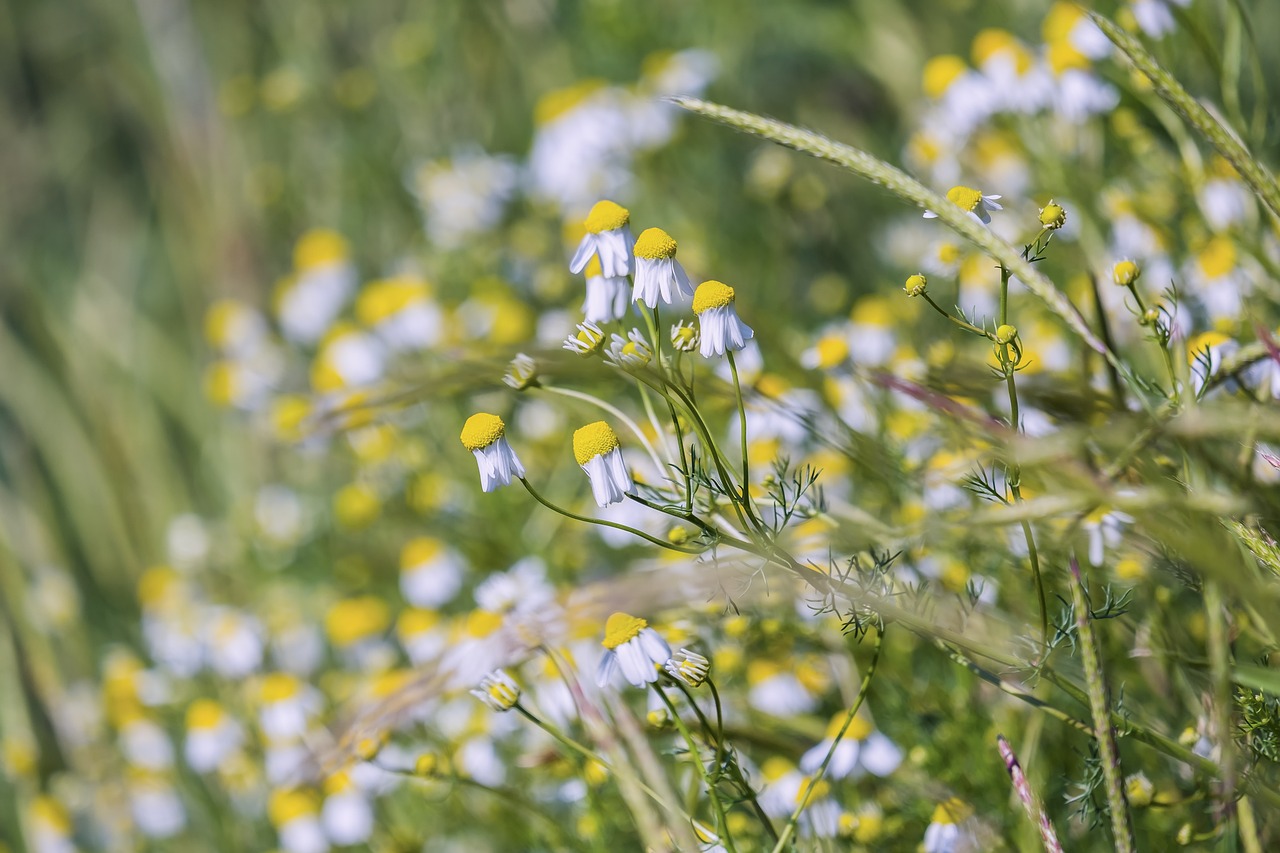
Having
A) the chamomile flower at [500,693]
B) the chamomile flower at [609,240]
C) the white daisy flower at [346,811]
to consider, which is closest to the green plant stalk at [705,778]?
the chamomile flower at [500,693]

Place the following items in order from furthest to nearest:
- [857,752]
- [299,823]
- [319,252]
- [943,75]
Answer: [319,252] < [943,75] < [299,823] < [857,752]

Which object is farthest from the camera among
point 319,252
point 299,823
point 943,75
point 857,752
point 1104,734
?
point 319,252

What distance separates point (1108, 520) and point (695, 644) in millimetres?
434

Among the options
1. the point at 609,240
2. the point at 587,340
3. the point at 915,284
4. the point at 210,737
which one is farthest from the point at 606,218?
the point at 210,737

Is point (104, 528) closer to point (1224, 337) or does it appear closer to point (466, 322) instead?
point (466, 322)

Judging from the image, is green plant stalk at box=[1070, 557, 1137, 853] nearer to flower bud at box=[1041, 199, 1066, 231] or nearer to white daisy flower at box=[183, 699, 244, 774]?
flower bud at box=[1041, 199, 1066, 231]

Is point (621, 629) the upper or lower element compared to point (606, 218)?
lower

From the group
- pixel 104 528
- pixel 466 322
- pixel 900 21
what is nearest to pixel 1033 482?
pixel 466 322

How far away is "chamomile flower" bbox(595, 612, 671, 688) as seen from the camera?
86 centimetres

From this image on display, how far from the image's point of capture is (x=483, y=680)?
2.95ft

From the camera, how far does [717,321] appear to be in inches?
33.4

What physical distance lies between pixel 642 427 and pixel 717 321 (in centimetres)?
53

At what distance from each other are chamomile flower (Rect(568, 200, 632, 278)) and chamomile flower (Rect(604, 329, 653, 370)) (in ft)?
0.31

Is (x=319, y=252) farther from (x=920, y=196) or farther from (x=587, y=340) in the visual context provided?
(x=920, y=196)
